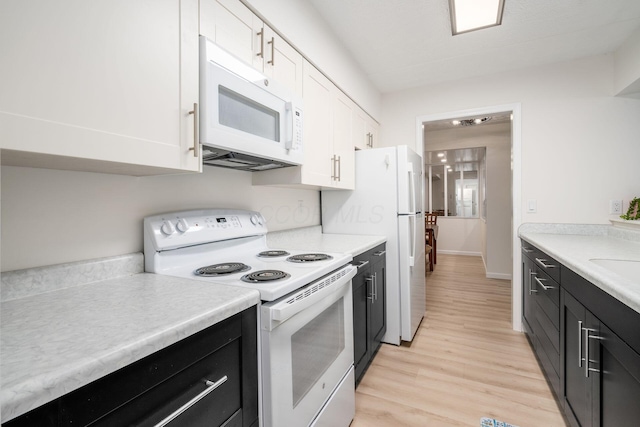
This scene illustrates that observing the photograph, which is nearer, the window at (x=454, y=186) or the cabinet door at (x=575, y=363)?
the cabinet door at (x=575, y=363)

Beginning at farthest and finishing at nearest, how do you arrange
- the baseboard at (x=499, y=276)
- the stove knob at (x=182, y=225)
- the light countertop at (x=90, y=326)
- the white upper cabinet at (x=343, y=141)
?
the baseboard at (x=499, y=276)
the white upper cabinet at (x=343, y=141)
the stove knob at (x=182, y=225)
the light countertop at (x=90, y=326)

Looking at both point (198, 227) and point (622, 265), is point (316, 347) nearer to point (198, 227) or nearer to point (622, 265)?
point (198, 227)

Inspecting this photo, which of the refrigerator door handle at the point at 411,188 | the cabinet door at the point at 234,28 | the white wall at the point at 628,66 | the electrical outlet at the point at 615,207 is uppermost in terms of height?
the white wall at the point at 628,66

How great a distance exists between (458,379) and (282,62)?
225cm

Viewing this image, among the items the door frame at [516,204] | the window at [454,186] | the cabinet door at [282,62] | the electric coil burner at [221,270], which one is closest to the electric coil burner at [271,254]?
the electric coil burner at [221,270]

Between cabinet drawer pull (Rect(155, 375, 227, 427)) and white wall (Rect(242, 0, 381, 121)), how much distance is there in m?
1.52

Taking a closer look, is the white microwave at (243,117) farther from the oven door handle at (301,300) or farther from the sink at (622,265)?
the sink at (622,265)

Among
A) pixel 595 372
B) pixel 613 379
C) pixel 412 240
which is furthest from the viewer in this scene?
pixel 412 240

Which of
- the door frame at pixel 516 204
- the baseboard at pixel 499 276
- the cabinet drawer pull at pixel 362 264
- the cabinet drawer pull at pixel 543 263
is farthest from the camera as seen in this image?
the baseboard at pixel 499 276

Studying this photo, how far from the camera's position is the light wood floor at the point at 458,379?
1604 millimetres

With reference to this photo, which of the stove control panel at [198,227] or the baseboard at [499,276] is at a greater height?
the stove control panel at [198,227]

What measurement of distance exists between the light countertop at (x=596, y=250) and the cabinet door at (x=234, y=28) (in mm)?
1628

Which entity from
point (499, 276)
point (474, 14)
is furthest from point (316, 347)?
point (499, 276)

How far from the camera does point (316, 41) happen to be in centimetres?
192
